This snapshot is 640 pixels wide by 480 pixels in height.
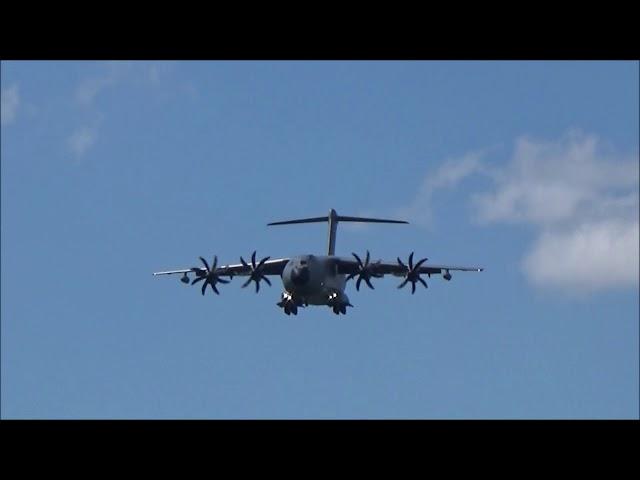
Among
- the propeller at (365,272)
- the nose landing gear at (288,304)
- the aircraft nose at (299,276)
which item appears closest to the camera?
the aircraft nose at (299,276)

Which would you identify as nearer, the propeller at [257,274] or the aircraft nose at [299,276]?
the aircraft nose at [299,276]

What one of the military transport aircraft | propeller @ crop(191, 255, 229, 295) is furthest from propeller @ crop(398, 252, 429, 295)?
propeller @ crop(191, 255, 229, 295)

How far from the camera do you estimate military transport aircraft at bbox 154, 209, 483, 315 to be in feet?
221

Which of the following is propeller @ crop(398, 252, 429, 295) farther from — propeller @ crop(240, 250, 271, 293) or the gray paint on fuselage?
propeller @ crop(240, 250, 271, 293)

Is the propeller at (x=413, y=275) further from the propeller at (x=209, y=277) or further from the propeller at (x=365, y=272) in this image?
the propeller at (x=209, y=277)

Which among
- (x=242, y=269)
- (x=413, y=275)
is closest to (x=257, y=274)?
(x=242, y=269)

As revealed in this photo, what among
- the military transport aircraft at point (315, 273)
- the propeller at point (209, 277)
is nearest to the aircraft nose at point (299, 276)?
the military transport aircraft at point (315, 273)

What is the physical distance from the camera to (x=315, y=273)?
6775cm

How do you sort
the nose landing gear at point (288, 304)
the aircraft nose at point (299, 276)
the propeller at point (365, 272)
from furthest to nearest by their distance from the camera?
the propeller at point (365, 272) → the nose landing gear at point (288, 304) → the aircraft nose at point (299, 276)

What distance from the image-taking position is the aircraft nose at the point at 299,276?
6688 centimetres

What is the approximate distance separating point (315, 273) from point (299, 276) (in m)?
1.30
